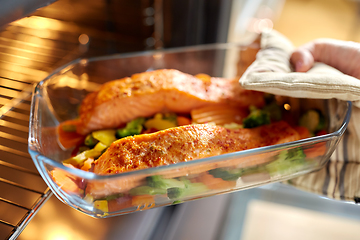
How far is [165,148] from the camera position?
73cm

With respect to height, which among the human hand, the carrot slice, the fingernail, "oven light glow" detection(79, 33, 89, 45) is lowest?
the carrot slice

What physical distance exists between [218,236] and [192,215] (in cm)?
13

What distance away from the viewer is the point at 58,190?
683 mm

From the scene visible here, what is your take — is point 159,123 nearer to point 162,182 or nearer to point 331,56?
point 162,182

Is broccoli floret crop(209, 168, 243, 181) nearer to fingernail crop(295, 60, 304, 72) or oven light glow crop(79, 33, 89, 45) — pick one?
fingernail crop(295, 60, 304, 72)

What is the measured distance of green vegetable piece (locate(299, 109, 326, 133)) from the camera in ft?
3.04

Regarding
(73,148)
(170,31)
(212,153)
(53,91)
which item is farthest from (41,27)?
(212,153)

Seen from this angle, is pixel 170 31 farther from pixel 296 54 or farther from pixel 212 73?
pixel 296 54

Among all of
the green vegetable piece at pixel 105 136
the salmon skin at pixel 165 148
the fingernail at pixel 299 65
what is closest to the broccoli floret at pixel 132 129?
the green vegetable piece at pixel 105 136

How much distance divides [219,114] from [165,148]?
30 cm

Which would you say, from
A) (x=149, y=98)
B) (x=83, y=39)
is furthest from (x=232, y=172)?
(x=83, y=39)

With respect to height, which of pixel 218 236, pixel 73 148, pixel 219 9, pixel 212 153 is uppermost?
pixel 219 9

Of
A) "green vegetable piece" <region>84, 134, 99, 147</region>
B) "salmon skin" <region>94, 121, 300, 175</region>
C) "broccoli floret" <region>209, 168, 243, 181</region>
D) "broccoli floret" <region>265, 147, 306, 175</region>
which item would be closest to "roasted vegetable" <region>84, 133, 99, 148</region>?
"green vegetable piece" <region>84, 134, 99, 147</region>

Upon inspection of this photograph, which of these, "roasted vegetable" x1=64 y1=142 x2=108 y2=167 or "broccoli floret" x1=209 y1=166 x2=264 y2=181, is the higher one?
"broccoli floret" x1=209 y1=166 x2=264 y2=181
